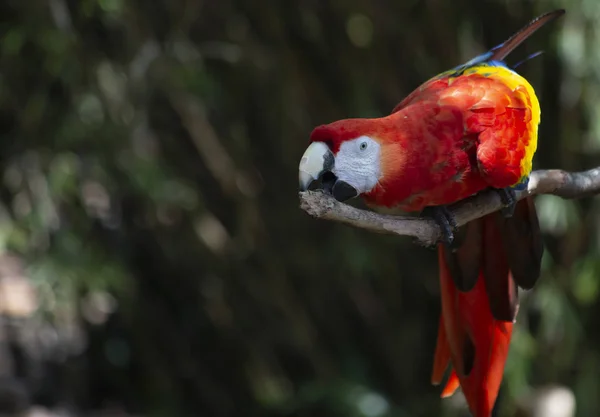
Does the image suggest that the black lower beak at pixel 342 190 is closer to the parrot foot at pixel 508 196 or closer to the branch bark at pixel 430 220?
the branch bark at pixel 430 220

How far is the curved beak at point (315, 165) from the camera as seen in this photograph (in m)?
1.02

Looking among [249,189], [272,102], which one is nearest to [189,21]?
[272,102]

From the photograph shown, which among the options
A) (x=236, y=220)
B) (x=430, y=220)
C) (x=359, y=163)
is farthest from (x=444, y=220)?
(x=236, y=220)

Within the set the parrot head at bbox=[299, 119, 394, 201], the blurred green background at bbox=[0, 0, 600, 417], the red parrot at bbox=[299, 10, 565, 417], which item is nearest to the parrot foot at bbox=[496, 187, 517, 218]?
the red parrot at bbox=[299, 10, 565, 417]

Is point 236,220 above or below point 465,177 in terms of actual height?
below

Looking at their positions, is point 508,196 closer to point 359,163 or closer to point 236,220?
point 359,163

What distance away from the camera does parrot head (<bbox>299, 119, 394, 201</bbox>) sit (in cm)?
102

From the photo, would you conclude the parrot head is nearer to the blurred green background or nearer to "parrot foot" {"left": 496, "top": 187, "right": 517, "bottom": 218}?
"parrot foot" {"left": 496, "top": 187, "right": 517, "bottom": 218}

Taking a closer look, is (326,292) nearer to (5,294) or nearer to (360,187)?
(5,294)

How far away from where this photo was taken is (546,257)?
2025 millimetres

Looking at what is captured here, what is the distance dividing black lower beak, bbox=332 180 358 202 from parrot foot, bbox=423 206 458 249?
146mm

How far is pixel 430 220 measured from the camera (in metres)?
1.09

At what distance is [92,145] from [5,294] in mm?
1060

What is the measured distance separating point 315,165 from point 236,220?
1.39m
